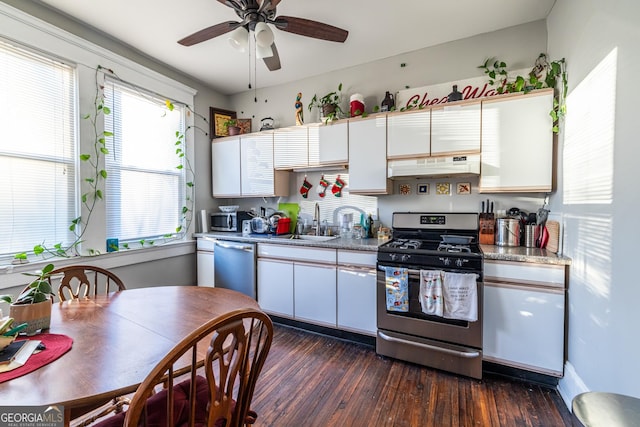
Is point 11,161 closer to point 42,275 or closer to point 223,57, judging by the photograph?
point 42,275

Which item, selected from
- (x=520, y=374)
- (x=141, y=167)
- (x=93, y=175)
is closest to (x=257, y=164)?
(x=141, y=167)

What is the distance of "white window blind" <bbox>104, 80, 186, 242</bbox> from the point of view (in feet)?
9.02

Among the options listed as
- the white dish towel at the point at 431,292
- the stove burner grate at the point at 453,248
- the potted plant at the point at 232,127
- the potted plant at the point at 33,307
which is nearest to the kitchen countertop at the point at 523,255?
the stove burner grate at the point at 453,248

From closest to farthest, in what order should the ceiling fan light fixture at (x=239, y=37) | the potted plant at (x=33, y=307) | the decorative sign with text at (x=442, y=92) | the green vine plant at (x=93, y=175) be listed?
the potted plant at (x=33, y=307), the ceiling fan light fixture at (x=239, y=37), the green vine plant at (x=93, y=175), the decorative sign with text at (x=442, y=92)

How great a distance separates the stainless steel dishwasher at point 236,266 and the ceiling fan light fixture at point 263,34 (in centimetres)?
191

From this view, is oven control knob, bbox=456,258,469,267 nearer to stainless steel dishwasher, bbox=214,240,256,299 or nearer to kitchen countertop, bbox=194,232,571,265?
kitchen countertop, bbox=194,232,571,265

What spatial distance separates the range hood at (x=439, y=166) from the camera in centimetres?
231

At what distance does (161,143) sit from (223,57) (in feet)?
3.83

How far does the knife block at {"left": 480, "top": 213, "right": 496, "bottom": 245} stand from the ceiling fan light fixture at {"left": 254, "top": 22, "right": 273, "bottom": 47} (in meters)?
2.21

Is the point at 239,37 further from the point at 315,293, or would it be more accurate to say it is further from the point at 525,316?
the point at 525,316

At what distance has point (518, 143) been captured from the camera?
87.3 inches

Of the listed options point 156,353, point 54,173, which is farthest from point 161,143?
point 156,353

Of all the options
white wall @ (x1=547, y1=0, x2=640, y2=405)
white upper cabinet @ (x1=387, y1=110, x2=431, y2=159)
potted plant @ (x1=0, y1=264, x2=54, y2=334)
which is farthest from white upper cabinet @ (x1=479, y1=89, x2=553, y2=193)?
potted plant @ (x1=0, y1=264, x2=54, y2=334)

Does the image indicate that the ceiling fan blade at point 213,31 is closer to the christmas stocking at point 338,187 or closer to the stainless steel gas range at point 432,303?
the christmas stocking at point 338,187
